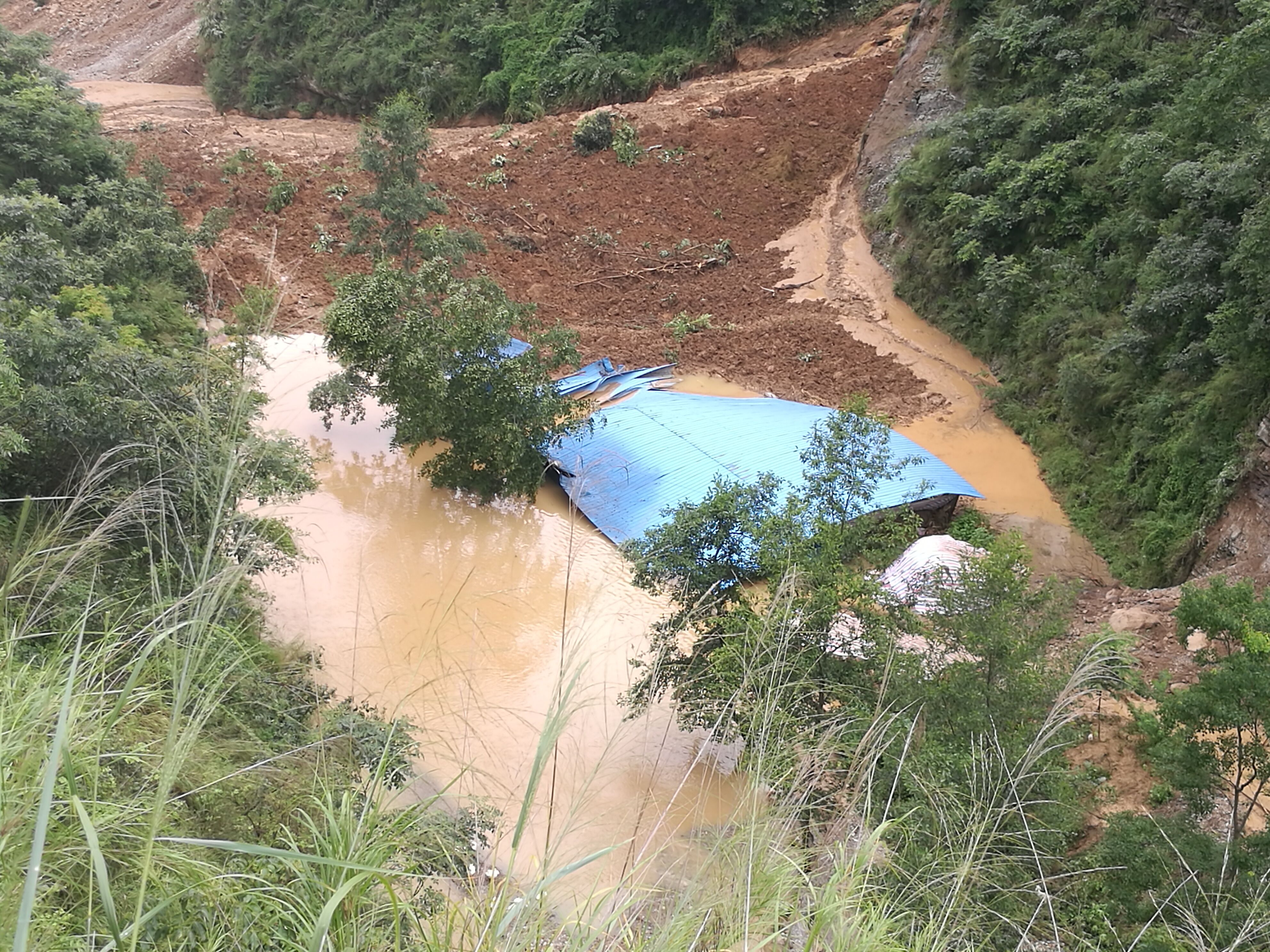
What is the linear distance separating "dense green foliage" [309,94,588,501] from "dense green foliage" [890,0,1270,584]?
704cm

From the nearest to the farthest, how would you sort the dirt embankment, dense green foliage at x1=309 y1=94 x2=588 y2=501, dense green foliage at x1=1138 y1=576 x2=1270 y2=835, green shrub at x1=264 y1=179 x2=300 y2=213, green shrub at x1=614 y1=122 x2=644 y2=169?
dense green foliage at x1=1138 y1=576 x2=1270 y2=835, dense green foliage at x1=309 y1=94 x2=588 y2=501, green shrub at x1=264 y1=179 x2=300 y2=213, green shrub at x1=614 y1=122 x2=644 y2=169, the dirt embankment

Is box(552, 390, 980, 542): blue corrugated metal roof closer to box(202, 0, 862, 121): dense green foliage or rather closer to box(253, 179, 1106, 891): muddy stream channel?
box(253, 179, 1106, 891): muddy stream channel

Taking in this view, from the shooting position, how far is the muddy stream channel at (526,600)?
3598mm

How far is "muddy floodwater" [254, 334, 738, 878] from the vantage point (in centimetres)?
346

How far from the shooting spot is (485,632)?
7.78 m

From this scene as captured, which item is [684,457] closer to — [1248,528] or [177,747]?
[1248,528]

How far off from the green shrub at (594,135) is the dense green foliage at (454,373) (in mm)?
9456

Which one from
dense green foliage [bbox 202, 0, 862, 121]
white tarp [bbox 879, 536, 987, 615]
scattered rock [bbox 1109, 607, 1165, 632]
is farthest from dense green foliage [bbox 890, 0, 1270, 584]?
dense green foliage [bbox 202, 0, 862, 121]

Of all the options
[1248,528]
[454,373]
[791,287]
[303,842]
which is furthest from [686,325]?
[303,842]

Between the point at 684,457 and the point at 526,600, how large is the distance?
2.87 metres

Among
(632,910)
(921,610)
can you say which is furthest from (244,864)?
(921,610)

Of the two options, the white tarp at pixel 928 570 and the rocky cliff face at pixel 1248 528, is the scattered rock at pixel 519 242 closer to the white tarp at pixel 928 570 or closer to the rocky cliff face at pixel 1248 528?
the white tarp at pixel 928 570

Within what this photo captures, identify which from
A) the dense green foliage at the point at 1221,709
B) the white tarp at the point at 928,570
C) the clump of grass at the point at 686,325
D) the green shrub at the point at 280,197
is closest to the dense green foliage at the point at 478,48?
the green shrub at the point at 280,197

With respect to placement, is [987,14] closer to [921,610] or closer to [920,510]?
[920,510]
